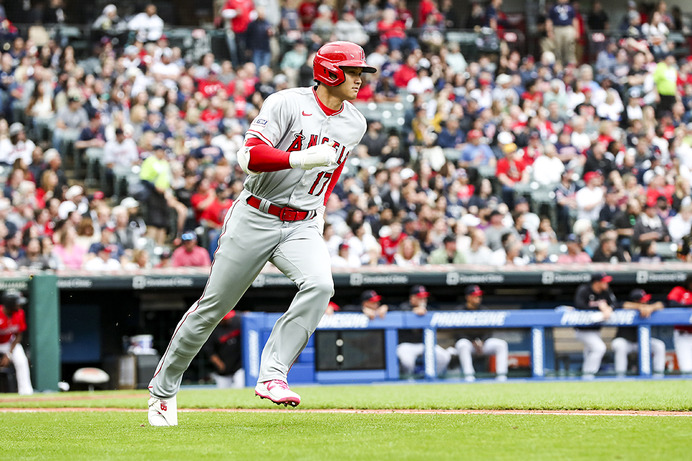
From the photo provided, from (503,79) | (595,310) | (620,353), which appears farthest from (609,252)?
(503,79)

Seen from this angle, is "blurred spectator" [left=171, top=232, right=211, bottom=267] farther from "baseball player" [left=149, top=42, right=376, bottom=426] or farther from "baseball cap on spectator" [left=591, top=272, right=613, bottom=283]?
"baseball player" [left=149, top=42, right=376, bottom=426]

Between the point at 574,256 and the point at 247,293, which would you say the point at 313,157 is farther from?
the point at 574,256

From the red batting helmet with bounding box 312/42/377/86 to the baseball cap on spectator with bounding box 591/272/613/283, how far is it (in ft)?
24.9

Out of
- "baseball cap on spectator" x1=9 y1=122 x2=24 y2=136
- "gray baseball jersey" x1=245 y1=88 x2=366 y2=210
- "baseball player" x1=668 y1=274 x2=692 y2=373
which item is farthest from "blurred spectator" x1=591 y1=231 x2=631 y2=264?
"gray baseball jersey" x1=245 y1=88 x2=366 y2=210

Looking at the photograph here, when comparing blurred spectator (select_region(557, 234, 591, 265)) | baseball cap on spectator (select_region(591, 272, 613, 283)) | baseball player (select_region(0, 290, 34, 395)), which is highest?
blurred spectator (select_region(557, 234, 591, 265))

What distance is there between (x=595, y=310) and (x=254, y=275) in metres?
7.57

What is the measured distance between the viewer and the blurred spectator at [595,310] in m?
12.0

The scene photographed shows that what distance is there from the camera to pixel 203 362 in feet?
40.7

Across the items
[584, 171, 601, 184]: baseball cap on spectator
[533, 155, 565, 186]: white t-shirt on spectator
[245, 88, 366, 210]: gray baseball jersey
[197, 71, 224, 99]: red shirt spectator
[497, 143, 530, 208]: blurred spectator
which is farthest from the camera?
[197, 71, 224, 99]: red shirt spectator

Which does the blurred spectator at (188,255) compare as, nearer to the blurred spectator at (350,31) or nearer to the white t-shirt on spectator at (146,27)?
the white t-shirt on spectator at (146,27)

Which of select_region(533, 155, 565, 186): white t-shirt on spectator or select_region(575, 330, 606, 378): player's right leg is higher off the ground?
select_region(533, 155, 565, 186): white t-shirt on spectator

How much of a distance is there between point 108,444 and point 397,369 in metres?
7.22

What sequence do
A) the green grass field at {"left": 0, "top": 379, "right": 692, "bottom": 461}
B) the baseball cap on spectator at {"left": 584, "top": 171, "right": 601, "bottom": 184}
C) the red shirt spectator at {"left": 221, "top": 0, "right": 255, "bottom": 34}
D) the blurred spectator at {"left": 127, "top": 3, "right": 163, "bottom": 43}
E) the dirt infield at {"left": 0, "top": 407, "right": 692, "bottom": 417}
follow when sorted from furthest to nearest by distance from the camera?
the red shirt spectator at {"left": 221, "top": 0, "right": 255, "bottom": 34} < the blurred spectator at {"left": 127, "top": 3, "right": 163, "bottom": 43} < the baseball cap on spectator at {"left": 584, "top": 171, "right": 601, "bottom": 184} < the dirt infield at {"left": 0, "top": 407, "right": 692, "bottom": 417} < the green grass field at {"left": 0, "top": 379, "right": 692, "bottom": 461}

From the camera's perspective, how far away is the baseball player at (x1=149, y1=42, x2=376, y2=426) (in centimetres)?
549
